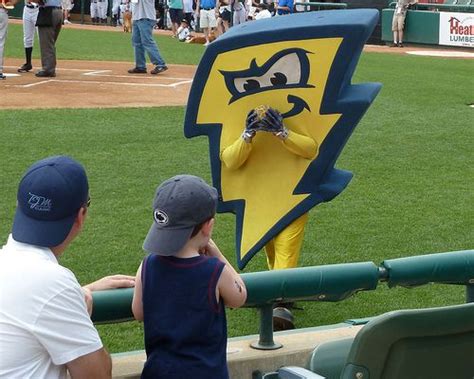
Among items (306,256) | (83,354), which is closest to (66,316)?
(83,354)

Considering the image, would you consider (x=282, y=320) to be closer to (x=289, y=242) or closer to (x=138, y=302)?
(x=289, y=242)

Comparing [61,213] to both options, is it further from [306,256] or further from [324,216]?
[324,216]

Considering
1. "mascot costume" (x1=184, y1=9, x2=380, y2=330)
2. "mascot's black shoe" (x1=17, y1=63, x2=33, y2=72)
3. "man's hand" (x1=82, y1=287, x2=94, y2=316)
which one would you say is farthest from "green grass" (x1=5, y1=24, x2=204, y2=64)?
"man's hand" (x1=82, y1=287, x2=94, y2=316)

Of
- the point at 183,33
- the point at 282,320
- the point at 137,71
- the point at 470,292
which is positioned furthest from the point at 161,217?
the point at 183,33

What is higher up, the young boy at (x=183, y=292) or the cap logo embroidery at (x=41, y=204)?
the cap logo embroidery at (x=41, y=204)

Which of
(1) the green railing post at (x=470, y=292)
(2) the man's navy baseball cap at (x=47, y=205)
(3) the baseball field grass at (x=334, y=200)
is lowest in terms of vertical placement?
(3) the baseball field grass at (x=334, y=200)

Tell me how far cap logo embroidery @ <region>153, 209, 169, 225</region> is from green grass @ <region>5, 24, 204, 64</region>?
17437mm

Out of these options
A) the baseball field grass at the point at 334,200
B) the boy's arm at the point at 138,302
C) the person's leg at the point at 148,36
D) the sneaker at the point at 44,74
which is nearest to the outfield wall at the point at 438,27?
the baseball field grass at the point at 334,200

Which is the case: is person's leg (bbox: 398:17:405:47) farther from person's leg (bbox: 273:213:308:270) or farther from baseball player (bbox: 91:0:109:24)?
person's leg (bbox: 273:213:308:270)

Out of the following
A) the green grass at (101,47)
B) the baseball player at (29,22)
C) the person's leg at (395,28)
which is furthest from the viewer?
the person's leg at (395,28)

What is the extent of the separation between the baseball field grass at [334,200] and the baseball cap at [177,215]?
226 centimetres

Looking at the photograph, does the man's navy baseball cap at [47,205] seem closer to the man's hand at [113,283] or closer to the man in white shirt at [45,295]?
the man in white shirt at [45,295]

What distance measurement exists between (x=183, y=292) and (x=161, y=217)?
0.23 meters

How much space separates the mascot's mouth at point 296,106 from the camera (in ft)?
16.8
